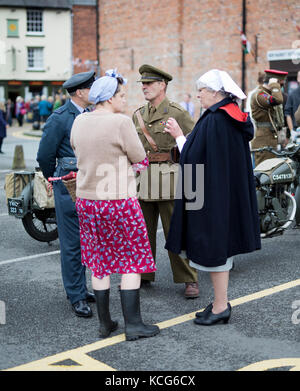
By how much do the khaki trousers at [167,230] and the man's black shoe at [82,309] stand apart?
84 centimetres

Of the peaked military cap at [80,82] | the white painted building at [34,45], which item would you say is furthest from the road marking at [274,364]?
the white painted building at [34,45]

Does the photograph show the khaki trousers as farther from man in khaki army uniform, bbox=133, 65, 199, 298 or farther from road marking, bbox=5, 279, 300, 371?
road marking, bbox=5, 279, 300, 371

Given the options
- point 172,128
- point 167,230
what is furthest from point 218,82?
point 167,230

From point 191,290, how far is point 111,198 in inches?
60.5

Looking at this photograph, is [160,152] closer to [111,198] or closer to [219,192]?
[219,192]

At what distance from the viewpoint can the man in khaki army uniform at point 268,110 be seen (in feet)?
29.6

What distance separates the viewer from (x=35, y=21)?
1852 inches

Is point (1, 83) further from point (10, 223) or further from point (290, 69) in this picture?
point (10, 223)

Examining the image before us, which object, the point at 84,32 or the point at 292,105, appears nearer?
the point at 292,105

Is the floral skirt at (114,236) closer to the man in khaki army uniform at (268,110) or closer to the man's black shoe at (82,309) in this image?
the man's black shoe at (82,309)

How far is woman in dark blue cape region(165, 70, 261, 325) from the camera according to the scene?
4.36 meters

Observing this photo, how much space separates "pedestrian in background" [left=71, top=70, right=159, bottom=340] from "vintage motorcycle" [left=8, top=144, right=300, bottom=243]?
8.45ft

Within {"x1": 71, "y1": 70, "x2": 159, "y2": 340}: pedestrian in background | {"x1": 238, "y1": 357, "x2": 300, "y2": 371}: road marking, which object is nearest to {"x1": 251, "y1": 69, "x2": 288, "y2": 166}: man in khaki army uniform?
{"x1": 71, "y1": 70, "x2": 159, "y2": 340}: pedestrian in background

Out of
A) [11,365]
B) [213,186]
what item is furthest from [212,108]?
[11,365]
